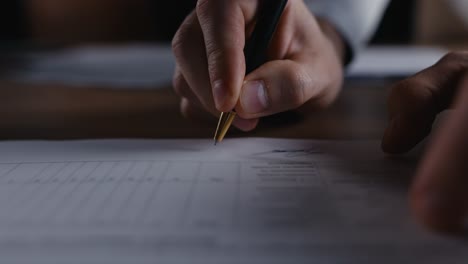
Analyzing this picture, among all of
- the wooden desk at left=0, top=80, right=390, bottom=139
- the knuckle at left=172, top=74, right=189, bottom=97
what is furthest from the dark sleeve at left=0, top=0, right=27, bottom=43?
the knuckle at left=172, top=74, right=189, bottom=97

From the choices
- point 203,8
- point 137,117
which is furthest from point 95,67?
point 203,8

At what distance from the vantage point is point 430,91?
32 cm

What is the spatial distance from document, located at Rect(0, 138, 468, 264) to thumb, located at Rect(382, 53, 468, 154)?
2cm

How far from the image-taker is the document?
0.67ft

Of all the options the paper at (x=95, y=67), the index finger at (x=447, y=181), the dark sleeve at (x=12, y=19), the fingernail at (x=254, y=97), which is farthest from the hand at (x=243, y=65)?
the dark sleeve at (x=12, y=19)

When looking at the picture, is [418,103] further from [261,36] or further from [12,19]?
[12,19]

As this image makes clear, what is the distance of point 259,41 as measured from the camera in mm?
372

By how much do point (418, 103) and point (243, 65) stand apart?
0.13 m

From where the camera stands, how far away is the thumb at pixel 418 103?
315mm

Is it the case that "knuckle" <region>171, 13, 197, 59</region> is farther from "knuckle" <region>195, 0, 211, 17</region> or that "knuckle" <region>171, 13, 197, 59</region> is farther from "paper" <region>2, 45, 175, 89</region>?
"paper" <region>2, 45, 175, 89</region>

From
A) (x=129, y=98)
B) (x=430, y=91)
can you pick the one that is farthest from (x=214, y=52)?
(x=129, y=98)

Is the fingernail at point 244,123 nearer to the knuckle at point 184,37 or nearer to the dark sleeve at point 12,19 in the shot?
the knuckle at point 184,37

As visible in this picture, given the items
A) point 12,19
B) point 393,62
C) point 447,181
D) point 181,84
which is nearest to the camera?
point 447,181

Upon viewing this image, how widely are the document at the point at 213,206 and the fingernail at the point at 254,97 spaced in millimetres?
33
